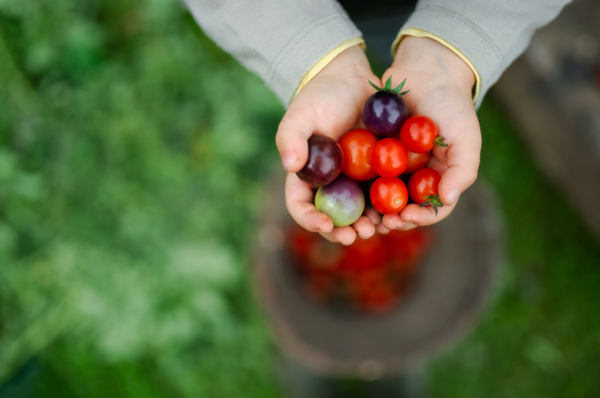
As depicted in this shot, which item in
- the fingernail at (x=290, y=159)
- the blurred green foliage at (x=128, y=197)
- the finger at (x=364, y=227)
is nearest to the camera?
the fingernail at (x=290, y=159)

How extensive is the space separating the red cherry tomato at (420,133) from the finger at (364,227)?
274mm

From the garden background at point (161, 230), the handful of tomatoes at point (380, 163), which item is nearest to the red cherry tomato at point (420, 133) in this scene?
the handful of tomatoes at point (380, 163)

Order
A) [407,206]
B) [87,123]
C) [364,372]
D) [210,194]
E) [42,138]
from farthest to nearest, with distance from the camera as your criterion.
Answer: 1. [210,194]
2. [87,123]
3. [42,138]
4. [364,372]
5. [407,206]

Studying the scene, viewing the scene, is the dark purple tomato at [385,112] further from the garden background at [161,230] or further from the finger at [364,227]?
the garden background at [161,230]

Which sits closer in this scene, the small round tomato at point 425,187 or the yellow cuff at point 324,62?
the small round tomato at point 425,187

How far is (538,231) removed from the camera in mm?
3123

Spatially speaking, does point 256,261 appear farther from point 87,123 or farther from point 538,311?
point 538,311

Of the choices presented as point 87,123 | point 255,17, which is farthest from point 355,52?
point 87,123

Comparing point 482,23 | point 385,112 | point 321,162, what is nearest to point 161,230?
point 321,162

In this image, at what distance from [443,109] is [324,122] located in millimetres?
→ 391

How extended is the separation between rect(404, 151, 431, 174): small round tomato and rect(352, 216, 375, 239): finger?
25 cm

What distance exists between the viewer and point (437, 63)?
154 cm

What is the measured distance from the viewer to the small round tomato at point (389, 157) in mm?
1394

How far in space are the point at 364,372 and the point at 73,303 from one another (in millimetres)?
1665
